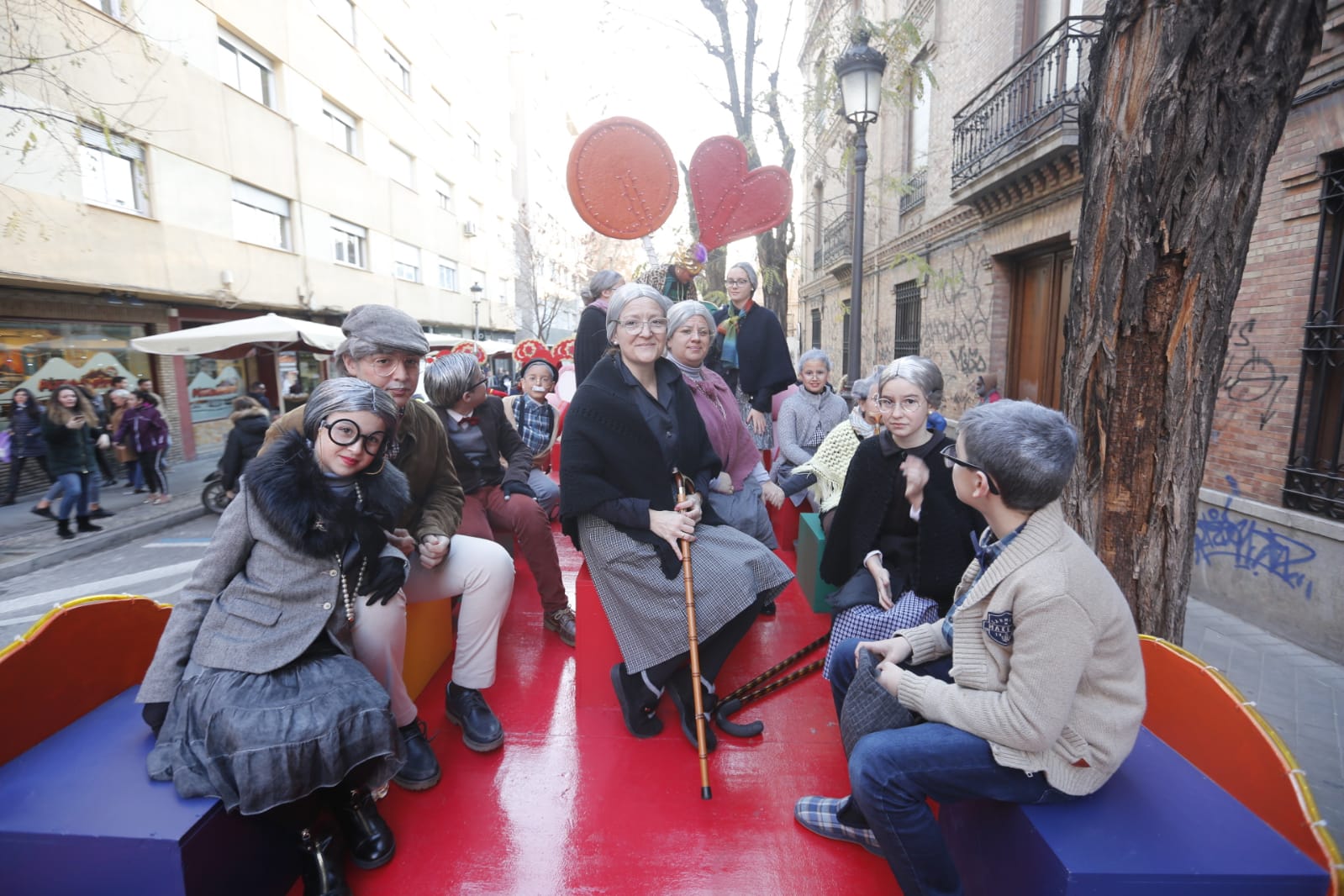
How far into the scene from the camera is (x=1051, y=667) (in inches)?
60.5

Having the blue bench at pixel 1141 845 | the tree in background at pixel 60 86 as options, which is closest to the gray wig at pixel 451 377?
the blue bench at pixel 1141 845

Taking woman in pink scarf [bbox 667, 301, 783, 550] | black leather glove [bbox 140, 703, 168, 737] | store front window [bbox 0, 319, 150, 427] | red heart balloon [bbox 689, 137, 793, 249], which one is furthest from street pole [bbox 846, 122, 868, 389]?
store front window [bbox 0, 319, 150, 427]

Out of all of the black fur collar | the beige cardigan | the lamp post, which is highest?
the lamp post

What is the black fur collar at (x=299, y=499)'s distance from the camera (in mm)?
1970

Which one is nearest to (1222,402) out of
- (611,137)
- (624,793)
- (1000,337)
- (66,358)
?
(1000,337)

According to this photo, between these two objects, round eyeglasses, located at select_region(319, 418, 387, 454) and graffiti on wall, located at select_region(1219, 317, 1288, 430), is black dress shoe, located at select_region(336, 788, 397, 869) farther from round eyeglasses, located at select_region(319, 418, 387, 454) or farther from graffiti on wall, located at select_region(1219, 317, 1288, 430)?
graffiti on wall, located at select_region(1219, 317, 1288, 430)

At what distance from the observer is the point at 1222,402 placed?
5504mm

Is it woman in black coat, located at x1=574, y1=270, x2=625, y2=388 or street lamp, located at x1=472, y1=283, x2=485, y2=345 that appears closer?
woman in black coat, located at x1=574, y1=270, x2=625, y2=388

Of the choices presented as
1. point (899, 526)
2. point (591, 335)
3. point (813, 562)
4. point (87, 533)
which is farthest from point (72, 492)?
point (899, 526)

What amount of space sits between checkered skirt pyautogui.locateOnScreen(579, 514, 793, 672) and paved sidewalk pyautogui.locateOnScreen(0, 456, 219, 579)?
8068 mm

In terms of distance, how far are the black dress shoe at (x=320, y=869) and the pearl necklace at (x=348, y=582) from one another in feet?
2.12

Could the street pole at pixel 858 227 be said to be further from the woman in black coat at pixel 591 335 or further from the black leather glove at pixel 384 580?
the black leather glove at pixel 384 580

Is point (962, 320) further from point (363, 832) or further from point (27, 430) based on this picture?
point (27, 430)

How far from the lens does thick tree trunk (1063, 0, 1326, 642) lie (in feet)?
6.91
